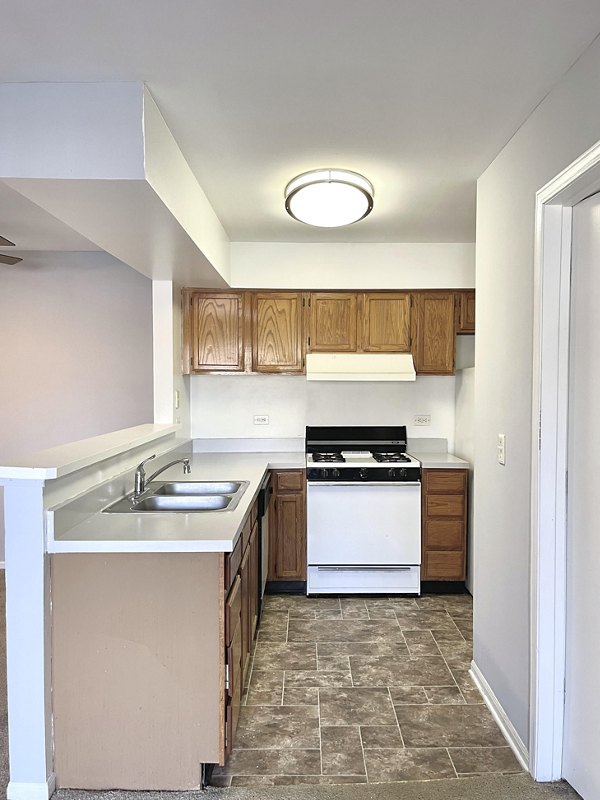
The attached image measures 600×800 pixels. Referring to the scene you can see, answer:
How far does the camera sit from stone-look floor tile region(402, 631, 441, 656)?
308 centimetres

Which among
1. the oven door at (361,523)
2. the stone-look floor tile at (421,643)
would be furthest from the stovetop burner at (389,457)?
the stone-look floor tile at (421,643)

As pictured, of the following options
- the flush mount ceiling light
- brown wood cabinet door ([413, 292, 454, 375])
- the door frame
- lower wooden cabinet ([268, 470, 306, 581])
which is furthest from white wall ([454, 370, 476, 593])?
the door frame

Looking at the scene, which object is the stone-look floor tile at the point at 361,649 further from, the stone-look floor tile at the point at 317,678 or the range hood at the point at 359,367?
the range hood at the point at 359,367

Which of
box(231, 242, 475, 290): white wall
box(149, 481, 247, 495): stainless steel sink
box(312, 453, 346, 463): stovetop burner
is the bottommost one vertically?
box(149, 481, 247, 495): stainless steel sink

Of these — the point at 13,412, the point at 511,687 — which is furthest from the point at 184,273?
the point at 511,687

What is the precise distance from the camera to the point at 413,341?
420cm

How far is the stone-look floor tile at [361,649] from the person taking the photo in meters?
3.06

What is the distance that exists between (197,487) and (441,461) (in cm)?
182

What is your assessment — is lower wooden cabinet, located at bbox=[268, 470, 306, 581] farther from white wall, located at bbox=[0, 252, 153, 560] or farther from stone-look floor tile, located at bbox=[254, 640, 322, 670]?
white wall, located at bbox=[0, 252, 153, 560]

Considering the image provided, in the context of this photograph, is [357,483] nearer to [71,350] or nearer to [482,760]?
[482,760]

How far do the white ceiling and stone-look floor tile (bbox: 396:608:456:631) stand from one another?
2542 millimetres

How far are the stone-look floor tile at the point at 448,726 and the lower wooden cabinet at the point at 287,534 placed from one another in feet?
4.86

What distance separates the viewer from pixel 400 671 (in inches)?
113

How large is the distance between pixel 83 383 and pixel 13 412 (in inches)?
22.7
